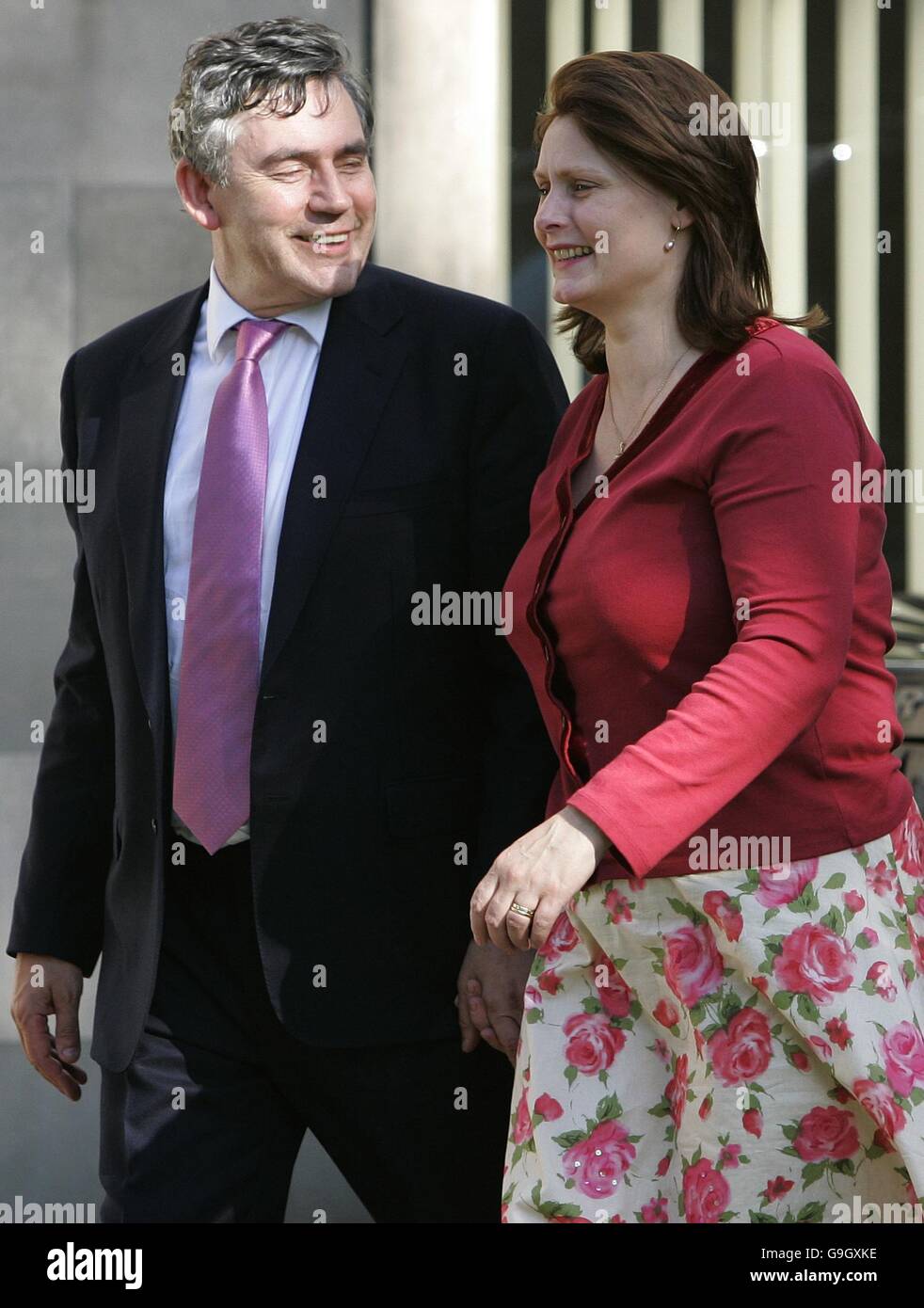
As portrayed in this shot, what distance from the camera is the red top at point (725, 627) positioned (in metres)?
1.80

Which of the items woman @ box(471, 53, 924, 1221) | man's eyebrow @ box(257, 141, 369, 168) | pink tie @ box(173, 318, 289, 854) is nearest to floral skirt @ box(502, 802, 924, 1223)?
woman @ box(471, 53, 924, 1221)

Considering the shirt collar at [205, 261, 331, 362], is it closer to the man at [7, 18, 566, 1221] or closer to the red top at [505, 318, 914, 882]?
the man at [7, 18, 566, 1221]

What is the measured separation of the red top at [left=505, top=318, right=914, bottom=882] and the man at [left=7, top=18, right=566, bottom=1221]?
325 millimetres

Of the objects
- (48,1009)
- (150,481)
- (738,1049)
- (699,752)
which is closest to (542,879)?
(699,752)

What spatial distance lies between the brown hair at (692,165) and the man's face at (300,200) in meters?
0.51

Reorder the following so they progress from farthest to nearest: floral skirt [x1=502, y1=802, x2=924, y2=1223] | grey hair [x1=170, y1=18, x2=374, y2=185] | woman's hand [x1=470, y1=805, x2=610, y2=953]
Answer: grey hair [x1=170, y1=18, x2=374, y2=185] → floral skirt [x1=502, y1=802, x2=924, y2=1223] → woman's hand [x1=470, y1=805, x2=610, y2=953]

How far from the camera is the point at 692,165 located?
6.75ft

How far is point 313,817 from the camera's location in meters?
2.48

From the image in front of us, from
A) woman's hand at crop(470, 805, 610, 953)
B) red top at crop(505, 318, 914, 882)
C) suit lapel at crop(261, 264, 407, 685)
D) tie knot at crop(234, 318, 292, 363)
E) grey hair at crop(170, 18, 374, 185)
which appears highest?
grey hair at crop(170, 18, 374, 185)

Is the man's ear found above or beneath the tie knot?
above

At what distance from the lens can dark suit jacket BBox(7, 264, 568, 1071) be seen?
2471 mm

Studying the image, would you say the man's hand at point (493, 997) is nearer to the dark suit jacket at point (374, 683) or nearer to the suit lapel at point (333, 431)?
the dark suit jacket at point (374, 683)

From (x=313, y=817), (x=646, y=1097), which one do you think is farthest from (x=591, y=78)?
(x=646, y=1097)

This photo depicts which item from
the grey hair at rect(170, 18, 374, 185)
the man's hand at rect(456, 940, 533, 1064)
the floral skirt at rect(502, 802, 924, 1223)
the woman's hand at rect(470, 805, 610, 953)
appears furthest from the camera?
the grey hair at rect(170, 18, 374, 185)
